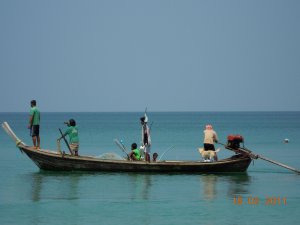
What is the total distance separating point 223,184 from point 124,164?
122 inches

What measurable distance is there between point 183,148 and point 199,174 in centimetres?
1707

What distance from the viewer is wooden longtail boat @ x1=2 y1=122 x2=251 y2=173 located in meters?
21.1

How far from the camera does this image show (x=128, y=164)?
69.0 ft

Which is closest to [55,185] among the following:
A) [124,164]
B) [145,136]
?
[124,164]

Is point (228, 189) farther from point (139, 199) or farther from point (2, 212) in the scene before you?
point (2, 212)

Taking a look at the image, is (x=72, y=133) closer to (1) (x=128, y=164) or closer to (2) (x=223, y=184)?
(1) (x=128, y=164)

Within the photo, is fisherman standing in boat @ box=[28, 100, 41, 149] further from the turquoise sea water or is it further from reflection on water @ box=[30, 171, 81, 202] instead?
the turquoise sea water

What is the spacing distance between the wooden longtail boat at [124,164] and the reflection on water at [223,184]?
294 millimetres

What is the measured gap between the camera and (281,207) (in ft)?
53.1

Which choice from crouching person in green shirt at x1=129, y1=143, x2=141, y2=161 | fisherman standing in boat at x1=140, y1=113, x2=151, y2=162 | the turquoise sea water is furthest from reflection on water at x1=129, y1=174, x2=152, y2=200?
fisherman standing in boat at x1=140, y1=113, x2=151, y2=162

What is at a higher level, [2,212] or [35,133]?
[35,133]

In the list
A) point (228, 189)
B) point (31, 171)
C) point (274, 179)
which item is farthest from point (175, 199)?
point (31, 171)
